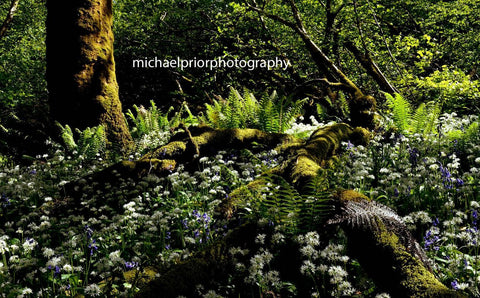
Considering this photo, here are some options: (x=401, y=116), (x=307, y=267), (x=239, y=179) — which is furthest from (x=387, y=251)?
(x=401, y=116)

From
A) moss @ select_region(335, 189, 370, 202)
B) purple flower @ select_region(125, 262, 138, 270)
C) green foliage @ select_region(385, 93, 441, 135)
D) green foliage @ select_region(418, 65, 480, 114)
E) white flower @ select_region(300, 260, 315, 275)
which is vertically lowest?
purple flower @ select_region(125, 262, 138, 270)

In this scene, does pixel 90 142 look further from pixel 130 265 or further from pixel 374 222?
pixel 374 222

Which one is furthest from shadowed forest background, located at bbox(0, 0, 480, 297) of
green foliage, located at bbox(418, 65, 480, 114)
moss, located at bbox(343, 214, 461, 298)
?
green foliage, located at bbox(418, 65, 480, 114)

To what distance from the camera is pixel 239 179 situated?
152 inches

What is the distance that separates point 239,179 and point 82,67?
4023mm

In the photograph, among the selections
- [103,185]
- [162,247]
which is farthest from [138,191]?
[162,247]

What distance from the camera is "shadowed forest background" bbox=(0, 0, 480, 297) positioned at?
7.32 ft

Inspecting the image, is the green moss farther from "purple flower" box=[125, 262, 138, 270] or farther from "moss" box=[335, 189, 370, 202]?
"purple flower" box=[125, 262, 138, 270]

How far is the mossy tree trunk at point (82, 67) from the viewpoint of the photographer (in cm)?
604

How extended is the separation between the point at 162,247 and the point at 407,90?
890cm

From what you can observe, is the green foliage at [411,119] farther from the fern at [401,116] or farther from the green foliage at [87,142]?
the green foliage at [87,142]

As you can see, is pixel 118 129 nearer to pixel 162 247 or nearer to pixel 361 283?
pixel 162 247

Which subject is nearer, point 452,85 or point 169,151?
point 169,151

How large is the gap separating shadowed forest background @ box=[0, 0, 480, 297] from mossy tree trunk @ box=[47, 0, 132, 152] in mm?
23
